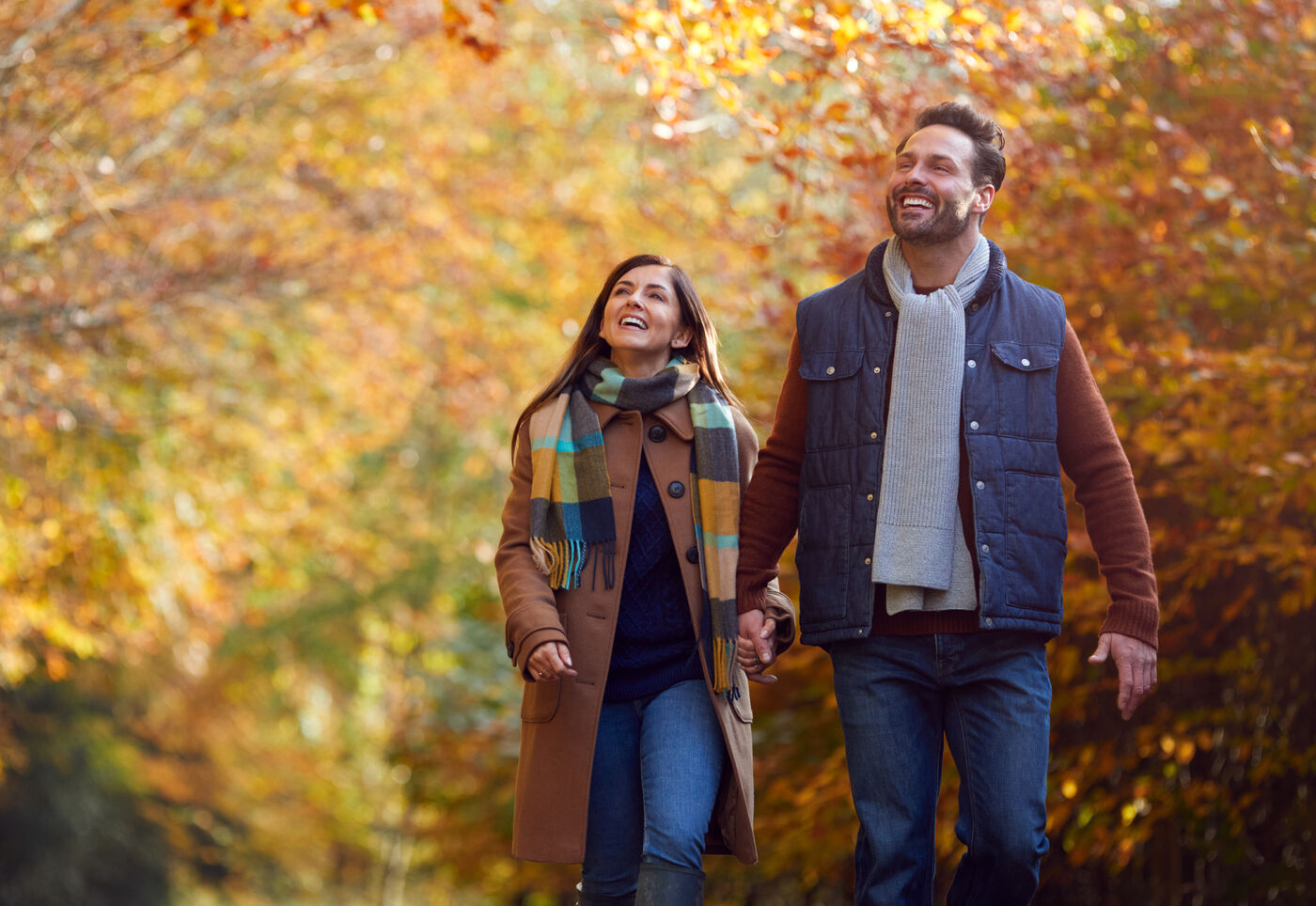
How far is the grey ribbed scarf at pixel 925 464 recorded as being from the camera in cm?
325

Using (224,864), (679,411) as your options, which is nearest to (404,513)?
(224,864)

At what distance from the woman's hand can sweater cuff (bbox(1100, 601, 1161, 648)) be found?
133 cm

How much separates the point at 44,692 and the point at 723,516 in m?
17.5

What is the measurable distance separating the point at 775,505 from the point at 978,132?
1.10 metres

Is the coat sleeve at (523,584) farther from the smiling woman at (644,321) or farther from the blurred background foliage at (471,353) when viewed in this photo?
the blurred background foliage at (471,353)

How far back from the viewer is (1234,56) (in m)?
5.85

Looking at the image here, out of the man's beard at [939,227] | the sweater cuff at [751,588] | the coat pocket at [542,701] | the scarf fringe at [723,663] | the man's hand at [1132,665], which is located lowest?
the coat pocket at [542,701]

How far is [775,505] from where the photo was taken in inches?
143

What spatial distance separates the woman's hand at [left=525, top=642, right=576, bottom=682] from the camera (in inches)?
138

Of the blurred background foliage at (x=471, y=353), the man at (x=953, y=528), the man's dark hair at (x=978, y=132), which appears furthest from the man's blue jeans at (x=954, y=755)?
the blurred background foliage at (x=471, y=353)

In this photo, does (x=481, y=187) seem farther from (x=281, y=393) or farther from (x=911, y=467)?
(x=911, y=467)

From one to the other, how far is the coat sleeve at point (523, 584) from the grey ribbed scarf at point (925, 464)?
879 millimetres

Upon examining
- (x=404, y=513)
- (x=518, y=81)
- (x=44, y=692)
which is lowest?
(x=44, y=692)

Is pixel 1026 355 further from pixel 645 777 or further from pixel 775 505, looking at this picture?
pixel 645 777
